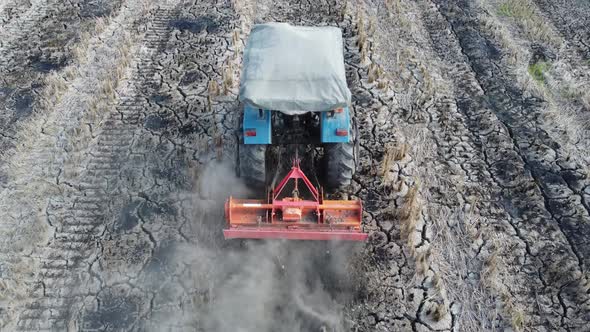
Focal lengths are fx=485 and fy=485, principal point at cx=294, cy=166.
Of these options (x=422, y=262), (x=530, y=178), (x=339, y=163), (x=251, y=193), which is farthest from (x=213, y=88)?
(x=530, y=178)

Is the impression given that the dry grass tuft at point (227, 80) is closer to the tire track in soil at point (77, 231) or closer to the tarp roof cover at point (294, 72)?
the tire track in soil at point (77, 231)

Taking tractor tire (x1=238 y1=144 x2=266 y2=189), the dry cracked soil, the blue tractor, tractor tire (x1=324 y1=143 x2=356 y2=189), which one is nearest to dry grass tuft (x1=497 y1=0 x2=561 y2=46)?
the dry cracked soil

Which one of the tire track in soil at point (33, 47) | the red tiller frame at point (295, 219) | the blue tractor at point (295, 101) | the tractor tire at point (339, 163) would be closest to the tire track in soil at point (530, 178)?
the red tiller frame at point (295, 219)

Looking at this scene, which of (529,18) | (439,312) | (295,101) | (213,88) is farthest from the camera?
(529,18)

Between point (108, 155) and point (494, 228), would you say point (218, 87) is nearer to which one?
point (108, 155)

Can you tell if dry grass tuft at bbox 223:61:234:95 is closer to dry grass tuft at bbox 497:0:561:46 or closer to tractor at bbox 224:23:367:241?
tractor at bbox 224:23:367:241

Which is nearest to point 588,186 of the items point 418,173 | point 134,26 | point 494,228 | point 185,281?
point 494,228

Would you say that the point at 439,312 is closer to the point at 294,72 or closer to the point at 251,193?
the point at 251,193
